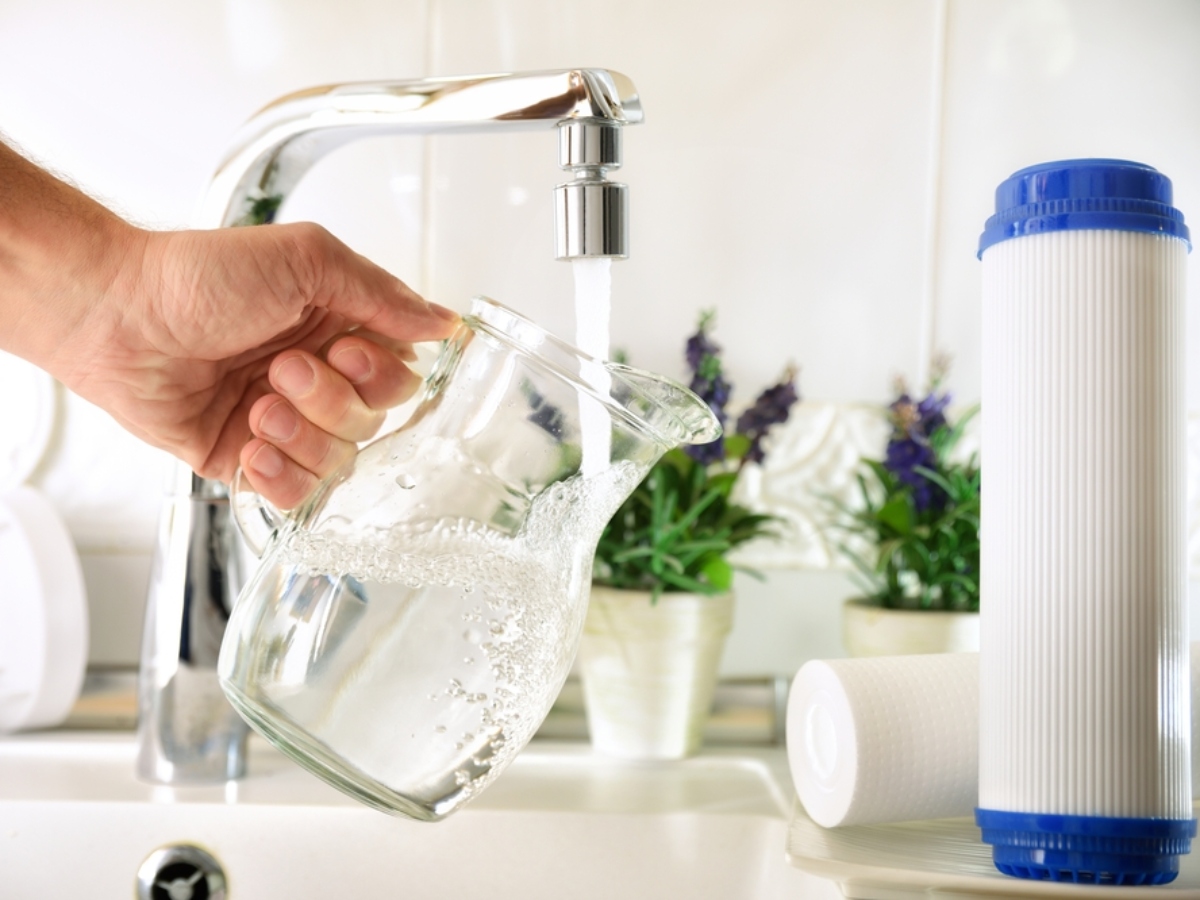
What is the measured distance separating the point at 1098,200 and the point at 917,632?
0.35m

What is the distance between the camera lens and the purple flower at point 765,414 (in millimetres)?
724

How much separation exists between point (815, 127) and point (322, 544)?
572 millimetres

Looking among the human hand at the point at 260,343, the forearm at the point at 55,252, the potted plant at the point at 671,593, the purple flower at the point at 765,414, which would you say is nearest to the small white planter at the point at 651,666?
A: the potted plant at the point at 671,593

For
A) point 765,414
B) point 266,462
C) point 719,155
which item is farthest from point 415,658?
point 719,155

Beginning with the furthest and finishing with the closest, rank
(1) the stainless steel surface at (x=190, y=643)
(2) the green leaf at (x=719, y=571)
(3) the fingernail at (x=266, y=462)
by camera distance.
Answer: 1. (2) the green leaf at (x=719, y=571)
2. (1) the stainless steel surface at (x=190, y=643)
3. (3) the fingernail at (x=266, y=462)

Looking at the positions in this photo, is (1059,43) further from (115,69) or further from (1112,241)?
(115,69)

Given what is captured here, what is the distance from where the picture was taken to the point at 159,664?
0.61 meters

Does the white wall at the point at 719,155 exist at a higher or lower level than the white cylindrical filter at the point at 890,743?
higher

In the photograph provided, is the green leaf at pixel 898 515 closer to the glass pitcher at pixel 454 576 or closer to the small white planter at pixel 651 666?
the small white planter at pixel 651 666

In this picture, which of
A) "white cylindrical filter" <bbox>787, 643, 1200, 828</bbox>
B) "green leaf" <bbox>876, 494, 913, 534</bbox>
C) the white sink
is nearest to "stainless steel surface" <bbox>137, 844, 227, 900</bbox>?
the white sink

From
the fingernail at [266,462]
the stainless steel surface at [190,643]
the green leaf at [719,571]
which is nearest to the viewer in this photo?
the fingernail at [266,462]

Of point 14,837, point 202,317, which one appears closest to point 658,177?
point 202,317

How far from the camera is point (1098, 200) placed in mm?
398

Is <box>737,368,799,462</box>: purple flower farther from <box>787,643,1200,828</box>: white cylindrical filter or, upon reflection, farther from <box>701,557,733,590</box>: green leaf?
<box>787,643,1200,828</box>: white cylindrical filter
